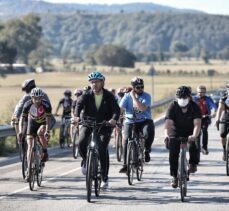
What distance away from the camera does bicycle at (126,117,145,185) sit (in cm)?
1456

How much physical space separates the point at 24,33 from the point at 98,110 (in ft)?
476

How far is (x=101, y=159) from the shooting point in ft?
42.4

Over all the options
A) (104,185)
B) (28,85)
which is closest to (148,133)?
(104,185)

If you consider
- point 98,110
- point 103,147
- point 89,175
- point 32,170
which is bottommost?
point 32,170

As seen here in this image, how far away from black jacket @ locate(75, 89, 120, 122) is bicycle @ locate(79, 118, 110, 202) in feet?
0.44

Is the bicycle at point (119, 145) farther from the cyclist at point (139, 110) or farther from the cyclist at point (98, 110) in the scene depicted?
the cyclist at point (98, 110)

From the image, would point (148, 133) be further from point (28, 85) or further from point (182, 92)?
point (182, 92)

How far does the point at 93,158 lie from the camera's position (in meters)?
12.5

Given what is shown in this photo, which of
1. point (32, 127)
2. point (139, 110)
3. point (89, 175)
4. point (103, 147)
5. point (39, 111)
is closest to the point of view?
point (89, 175)

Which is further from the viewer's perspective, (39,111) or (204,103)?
(204,103)

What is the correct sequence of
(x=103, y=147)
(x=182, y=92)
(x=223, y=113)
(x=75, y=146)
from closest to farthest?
1. (x=182, y=92)
2. (x=103, y=147)
3. (x=223, y=113)
4. (x=75, y=146)

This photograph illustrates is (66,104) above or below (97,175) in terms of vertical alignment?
above

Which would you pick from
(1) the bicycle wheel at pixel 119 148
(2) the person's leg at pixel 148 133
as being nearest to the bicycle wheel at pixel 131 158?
(2) the person's leg at pixel 148 133

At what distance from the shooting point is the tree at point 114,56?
180375mm
